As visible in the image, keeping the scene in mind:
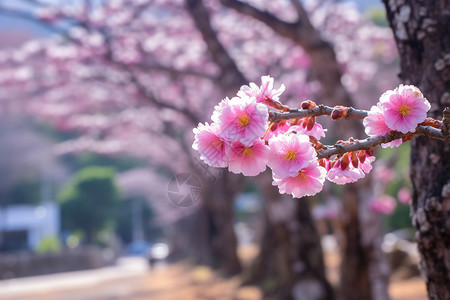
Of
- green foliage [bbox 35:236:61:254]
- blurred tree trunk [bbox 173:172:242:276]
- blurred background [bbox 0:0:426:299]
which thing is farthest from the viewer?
green foliage [bbox 35:236:61:254]

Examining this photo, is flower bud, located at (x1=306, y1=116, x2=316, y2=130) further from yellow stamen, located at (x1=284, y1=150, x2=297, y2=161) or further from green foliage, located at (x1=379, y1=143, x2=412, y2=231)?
green foliage, located at (x1=379, y1=143, x2=412, y2=231)

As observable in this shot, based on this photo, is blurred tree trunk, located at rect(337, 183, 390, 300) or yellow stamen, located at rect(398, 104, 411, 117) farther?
blurred tree trunk, located at rect(337, 183, 390, 300)

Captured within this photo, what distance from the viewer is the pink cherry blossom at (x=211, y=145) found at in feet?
6.03

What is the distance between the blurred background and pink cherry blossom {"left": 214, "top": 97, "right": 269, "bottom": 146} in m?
0.97

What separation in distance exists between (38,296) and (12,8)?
8481mm

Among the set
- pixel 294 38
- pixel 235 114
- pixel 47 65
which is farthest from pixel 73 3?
pixel 235 114

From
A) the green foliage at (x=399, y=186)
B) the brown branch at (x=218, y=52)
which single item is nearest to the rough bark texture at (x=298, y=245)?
the brown branch at (x=218, y=52)

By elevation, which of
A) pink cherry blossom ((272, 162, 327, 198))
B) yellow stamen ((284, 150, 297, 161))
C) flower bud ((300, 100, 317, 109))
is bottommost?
pink cherry blossom ((272, 162, 327, 198))

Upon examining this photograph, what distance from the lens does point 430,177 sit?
298 cm

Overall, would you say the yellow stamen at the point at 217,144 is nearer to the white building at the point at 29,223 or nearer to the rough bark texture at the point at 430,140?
the rough bark texture at the point at 430,140

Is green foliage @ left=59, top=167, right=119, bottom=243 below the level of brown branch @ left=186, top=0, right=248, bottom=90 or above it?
above

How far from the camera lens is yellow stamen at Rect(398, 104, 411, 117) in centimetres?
198

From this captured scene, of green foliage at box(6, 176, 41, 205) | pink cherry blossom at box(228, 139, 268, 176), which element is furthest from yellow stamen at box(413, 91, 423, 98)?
green foliage at box(6, 176, 41, 205)

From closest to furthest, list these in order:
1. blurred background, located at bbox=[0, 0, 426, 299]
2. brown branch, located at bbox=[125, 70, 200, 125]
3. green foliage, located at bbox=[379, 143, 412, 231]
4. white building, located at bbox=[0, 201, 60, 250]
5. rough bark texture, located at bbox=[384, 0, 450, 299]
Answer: rough bark texture, located at bbox=[384, 0, 450, 299] < blurred background, located at bbox=[0, 0, 426, 299] < brown branch, located at bbox=[125, 70, 200, 125] < green foliage, located at bbox=[379, 143, 412, 231] < white building, located at bbox=[0, 201, 60, 250]
